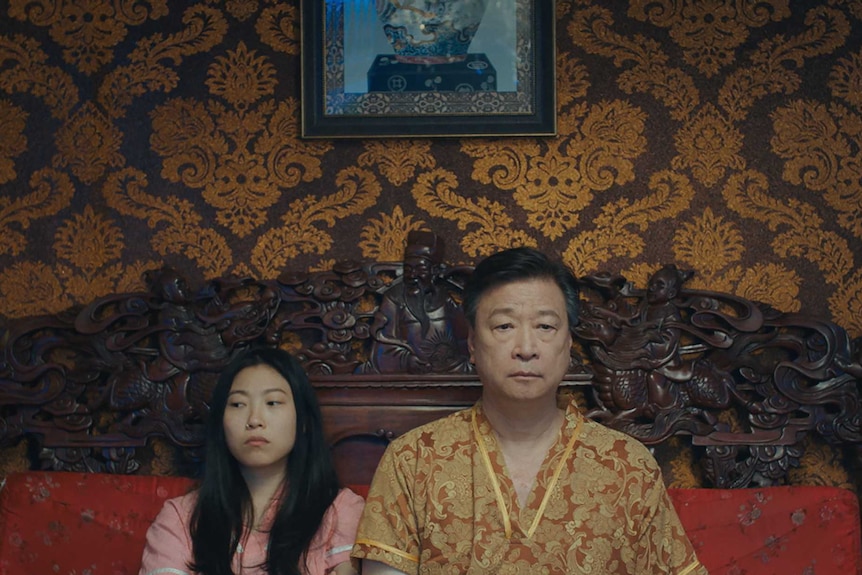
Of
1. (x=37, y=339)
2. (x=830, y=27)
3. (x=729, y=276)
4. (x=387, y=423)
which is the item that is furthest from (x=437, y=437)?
(x=830, y=27)

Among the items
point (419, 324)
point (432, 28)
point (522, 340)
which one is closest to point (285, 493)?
point (419, 324)

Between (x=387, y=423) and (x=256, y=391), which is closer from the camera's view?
(x=256, y=391)

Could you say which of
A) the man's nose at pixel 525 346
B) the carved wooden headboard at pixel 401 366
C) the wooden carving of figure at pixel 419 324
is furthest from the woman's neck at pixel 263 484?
the man's nose at pixel 525 346

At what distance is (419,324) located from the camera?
272 cm

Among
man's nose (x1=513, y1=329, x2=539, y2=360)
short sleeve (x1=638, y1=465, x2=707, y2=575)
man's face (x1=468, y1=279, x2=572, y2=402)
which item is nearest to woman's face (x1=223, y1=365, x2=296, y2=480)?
man's face (x1=468, y1=279, x2=572, y2=402)

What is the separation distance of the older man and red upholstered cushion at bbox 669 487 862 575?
30 centimetres

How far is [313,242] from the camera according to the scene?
2.85 metres

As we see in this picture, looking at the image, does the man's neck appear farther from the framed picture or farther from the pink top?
the framed picture

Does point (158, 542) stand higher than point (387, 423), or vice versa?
point (387, 423)

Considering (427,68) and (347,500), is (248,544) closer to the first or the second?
(347,500)

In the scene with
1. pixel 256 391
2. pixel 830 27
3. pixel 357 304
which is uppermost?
pixel 830 27

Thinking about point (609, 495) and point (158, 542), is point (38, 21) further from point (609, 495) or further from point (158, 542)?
point (609, 495)

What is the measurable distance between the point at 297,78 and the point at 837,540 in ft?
6.30

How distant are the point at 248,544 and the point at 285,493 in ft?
0.49
